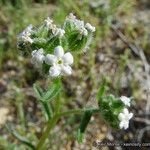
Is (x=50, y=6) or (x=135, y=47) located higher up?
(x=50, y=6)

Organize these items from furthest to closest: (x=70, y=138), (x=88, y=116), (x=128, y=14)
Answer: (x=128, y=14) < (x=70, y=138) < (x=88, y=116)

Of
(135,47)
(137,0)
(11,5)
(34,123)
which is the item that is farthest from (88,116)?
(137,0)

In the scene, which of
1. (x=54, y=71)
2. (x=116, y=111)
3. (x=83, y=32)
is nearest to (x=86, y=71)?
(x=116, y=111)

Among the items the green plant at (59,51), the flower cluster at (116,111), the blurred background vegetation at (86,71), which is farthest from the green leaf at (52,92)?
the blurred background vegetation at (86,71)

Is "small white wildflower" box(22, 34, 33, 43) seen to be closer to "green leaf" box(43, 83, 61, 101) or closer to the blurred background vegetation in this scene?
"green leaf" box(43, 83, 61, 101)

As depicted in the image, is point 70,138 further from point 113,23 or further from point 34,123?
point 113,23

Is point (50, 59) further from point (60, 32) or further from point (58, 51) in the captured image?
point (60, 32)

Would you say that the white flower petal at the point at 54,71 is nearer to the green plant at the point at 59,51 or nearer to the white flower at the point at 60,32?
the green plant at the point at 59,51
